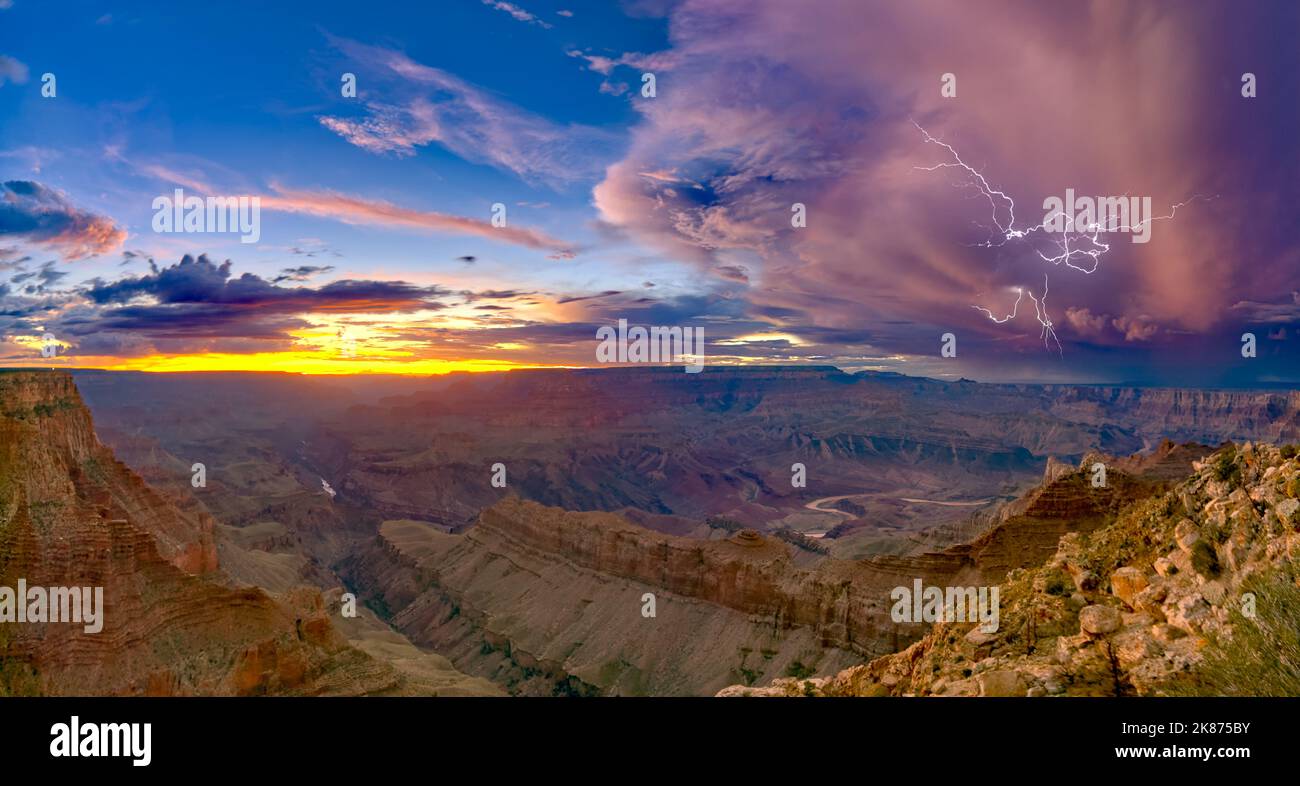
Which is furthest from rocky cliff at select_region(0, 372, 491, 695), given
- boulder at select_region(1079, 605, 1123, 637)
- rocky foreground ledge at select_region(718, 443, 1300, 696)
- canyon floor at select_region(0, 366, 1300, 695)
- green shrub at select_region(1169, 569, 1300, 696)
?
green shrub at select_region(1169, 569, 1300, 696)

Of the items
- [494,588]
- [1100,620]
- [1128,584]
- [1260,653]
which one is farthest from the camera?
[494,588]

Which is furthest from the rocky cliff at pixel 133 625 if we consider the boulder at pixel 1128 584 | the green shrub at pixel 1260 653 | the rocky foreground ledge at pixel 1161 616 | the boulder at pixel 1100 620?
the green shrub at pixel 1260 653

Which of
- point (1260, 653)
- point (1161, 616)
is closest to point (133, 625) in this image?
point (1161, 616)

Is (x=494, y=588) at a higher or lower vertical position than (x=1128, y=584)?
lower

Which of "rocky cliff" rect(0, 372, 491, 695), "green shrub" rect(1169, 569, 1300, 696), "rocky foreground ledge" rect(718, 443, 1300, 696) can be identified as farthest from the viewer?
"rocky cliff" rect(0, 372, 491, 695)

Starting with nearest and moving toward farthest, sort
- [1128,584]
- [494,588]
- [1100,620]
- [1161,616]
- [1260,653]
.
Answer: [1260,653] → [1161,616] → [1100,620] → [1128,584] → [494,588]

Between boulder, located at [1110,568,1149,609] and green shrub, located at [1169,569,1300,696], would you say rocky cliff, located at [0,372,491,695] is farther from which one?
green shrub, located at [1169,569,1300,696]

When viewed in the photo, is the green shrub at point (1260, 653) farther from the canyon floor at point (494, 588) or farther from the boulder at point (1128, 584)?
the boulder at point (1128, 584)

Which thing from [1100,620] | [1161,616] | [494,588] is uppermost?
[1161,616]

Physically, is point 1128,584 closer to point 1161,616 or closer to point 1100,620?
point 1161,616
